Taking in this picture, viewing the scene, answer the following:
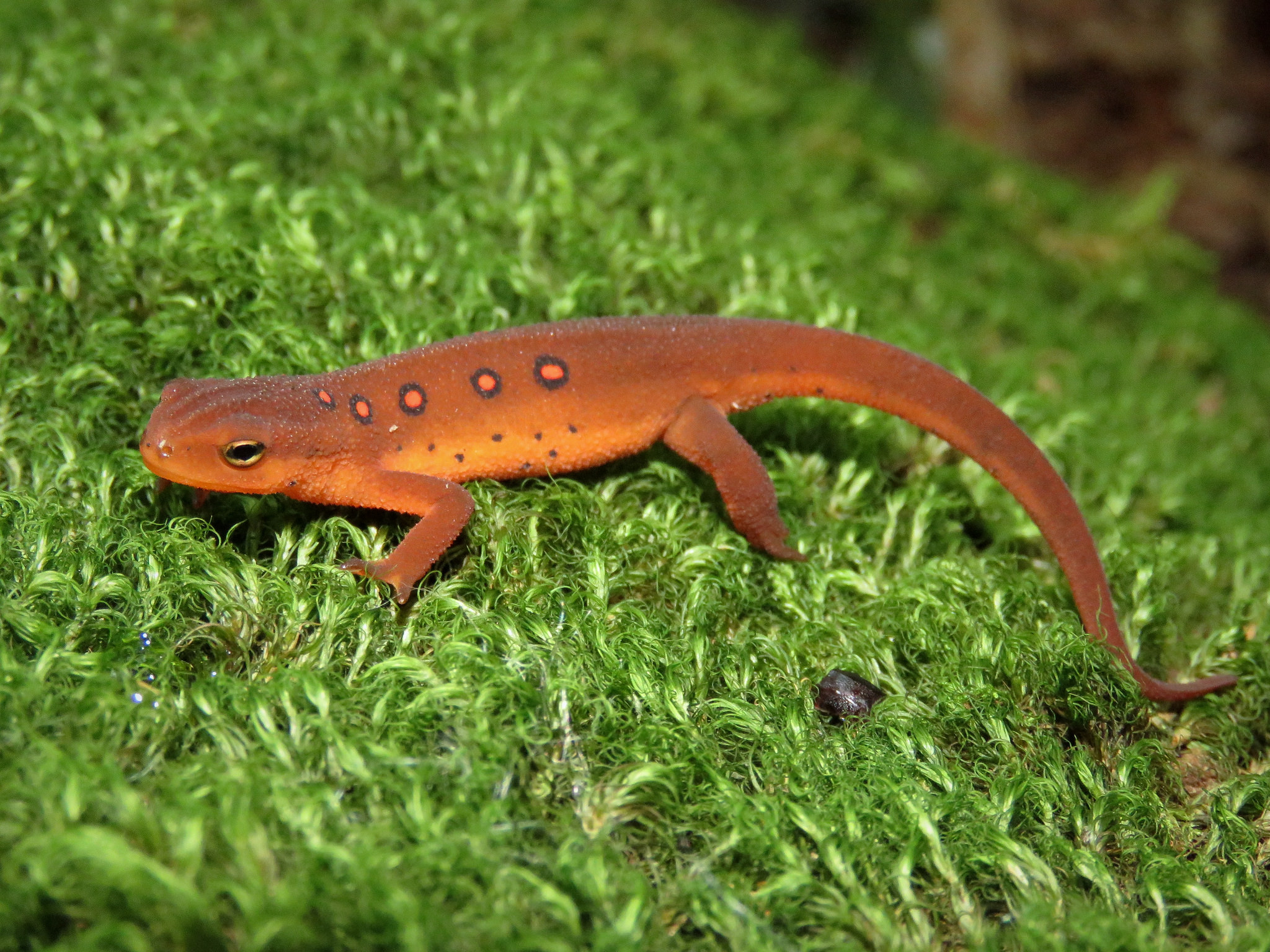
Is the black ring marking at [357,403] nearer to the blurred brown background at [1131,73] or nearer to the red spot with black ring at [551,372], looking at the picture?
the red spot with black ring at [551,372]

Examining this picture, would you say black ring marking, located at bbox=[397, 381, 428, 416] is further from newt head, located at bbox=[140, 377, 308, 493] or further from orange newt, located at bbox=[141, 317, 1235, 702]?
newt head, located at bbox=[140, 377, 308, 493]

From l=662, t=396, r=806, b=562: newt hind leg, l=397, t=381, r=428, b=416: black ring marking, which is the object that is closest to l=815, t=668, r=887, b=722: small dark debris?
l=662, t=396, r=806, b=562: newt hind leg

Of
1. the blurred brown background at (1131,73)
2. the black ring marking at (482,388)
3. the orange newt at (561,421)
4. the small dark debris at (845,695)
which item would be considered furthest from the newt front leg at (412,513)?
the blurred brown background at (1131,73)

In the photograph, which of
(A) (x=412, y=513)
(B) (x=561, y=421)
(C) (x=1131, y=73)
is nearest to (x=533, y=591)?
(A) (x=412, y=513)

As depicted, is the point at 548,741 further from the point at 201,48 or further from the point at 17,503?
the point at 201,48

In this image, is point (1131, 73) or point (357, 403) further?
point (1131, 73)

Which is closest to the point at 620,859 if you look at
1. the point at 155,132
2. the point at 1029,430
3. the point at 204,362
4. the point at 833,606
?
the point at 833,606

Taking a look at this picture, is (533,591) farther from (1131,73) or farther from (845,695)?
(1131,73)
